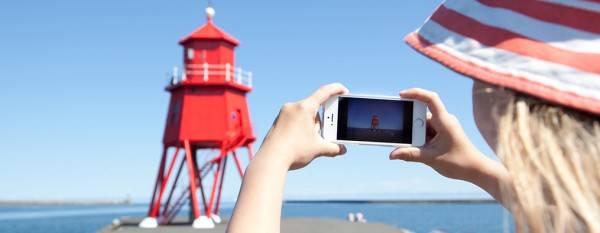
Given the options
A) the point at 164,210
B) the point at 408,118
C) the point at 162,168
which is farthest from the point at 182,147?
the point at 408,118

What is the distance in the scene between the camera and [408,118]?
1.93 meters

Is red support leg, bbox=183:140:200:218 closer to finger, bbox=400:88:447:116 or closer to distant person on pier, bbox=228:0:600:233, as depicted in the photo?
finger, bbox=400:88:447:116

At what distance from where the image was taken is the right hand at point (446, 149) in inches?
62.6

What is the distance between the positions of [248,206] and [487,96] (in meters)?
0.54

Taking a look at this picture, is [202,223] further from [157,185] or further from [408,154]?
[408,154]

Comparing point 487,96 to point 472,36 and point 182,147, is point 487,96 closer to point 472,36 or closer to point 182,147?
point 472,36

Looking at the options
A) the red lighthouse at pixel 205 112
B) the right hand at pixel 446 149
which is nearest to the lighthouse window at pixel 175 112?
the red lighthouse at pixel 205 112

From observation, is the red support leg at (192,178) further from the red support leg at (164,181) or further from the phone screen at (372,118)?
the phone screen at (372,118)

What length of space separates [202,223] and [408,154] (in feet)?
68.3

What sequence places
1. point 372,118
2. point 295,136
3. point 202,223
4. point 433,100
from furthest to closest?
1. point 202,223
2. point 372,118
3. point 433,100
4. point 295,136

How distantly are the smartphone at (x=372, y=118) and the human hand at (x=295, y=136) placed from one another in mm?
337

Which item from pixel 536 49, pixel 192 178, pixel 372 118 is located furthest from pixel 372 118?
pixel 192 178

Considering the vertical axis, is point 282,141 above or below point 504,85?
below

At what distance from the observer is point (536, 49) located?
94cm
